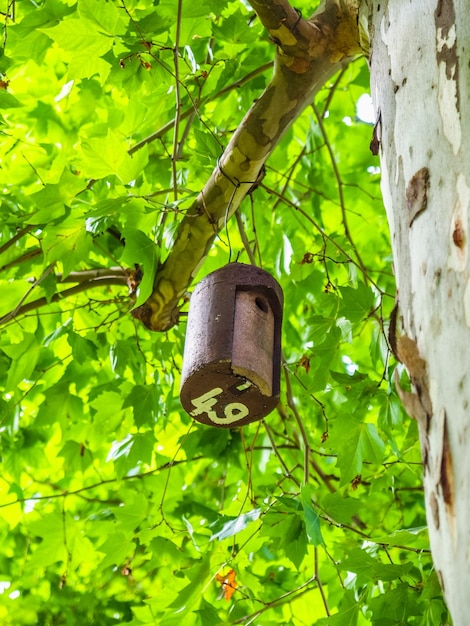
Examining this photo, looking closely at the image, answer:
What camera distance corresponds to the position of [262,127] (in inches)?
68.9

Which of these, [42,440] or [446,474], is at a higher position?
[42,440]

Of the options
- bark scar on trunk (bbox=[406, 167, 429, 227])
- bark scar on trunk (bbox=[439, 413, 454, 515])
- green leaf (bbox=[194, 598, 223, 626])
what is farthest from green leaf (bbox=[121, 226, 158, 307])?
bark scar on trunk (bbox=[439, 413, 454, 515])

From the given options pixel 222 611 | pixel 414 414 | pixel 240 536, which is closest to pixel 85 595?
pixel 222 611

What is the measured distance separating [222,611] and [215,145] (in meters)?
1.77

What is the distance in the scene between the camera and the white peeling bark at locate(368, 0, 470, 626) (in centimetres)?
79

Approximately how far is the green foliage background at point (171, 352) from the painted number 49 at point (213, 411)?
207 millimetres

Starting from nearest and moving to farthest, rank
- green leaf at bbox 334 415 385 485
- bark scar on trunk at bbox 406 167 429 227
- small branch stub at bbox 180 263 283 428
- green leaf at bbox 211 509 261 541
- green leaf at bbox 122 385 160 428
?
bark scar on trunk at bbox 406 167 429 227 → small branch stub at bbox 180 263 283 428 → green leaf at bbox 211 509 261 541 → green leaf at bbox 334 415 385 485 → green leaf at bbox 122 385 160 428

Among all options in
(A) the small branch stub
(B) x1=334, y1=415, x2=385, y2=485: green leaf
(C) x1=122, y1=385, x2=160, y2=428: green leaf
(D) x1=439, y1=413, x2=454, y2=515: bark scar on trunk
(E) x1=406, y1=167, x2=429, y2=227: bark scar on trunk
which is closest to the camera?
(D) x1=439, y1=413, x2=454, y2=515: bark scar on trunk

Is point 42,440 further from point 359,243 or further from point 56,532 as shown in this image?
point 359,243

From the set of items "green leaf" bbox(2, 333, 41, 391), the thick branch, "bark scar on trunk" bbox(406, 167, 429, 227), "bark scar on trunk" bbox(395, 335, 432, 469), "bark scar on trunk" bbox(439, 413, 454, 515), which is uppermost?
the thick branch

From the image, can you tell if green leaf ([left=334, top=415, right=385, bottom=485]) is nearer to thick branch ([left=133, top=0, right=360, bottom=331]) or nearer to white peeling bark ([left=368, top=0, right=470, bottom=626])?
thick branch ([left=133, top=0, right=360, bottom=331])

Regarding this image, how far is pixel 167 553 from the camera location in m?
2.20

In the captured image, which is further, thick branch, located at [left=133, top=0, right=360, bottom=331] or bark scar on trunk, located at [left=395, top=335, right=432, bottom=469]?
thick branch, located at [left=133, top=0, right=360, bottom=331]

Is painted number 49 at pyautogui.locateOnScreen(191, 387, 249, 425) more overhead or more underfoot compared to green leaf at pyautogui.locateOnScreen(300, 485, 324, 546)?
more overhead
